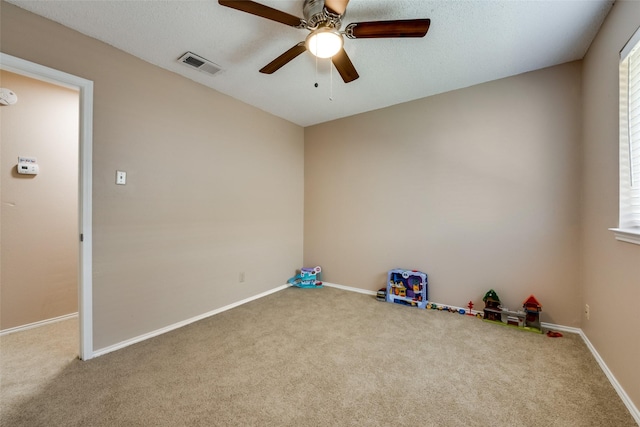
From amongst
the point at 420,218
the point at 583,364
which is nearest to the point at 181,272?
the point at 420,218

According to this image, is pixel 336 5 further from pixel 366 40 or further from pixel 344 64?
pixel 366 40

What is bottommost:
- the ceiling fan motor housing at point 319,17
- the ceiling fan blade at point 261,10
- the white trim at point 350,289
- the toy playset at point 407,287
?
the white trim at point 350,289

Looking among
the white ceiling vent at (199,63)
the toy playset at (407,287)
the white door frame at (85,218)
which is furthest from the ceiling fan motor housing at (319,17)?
the toy playset at (407,287)

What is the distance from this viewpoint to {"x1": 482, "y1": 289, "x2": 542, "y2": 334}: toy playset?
7.65ft

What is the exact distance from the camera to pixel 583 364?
178 cm

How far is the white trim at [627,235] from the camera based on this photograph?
133 centimetres

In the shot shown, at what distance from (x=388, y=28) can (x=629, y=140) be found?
1639mm

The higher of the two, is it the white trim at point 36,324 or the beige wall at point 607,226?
the beige wall at point 607,226

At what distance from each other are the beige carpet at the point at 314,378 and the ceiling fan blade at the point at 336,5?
2.29 m

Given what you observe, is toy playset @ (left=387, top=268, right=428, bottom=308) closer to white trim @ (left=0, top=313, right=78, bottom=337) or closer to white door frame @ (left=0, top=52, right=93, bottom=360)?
white door frame @ (left=0, top=52, right=93, bottom=360)

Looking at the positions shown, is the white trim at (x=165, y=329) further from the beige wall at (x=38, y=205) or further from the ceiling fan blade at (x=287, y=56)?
the ceiling fan blade at (x=287, y=56)

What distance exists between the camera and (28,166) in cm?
237

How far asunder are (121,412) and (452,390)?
76.9 inches

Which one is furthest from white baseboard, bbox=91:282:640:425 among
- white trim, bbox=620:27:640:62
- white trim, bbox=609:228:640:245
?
white trim, bbox=620:27:640:62
